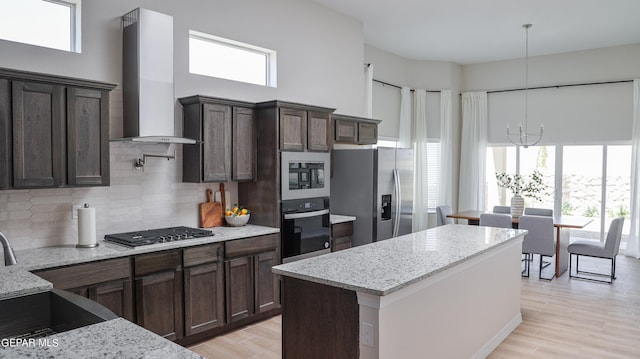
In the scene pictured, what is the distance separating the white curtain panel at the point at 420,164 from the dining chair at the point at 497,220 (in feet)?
7.75

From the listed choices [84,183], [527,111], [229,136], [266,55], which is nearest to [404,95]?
[527,111]

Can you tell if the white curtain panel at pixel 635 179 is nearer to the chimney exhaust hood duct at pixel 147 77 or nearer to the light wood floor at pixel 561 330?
the light wood floor at pixel 561 330

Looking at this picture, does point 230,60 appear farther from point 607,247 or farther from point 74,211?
point 607,247

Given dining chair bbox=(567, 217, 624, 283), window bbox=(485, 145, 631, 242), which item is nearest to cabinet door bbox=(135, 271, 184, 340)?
dining chair bbox=(567, 217, 624, 283)

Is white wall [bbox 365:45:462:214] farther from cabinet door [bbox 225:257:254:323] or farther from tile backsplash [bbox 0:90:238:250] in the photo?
cabinet door [bbox 225:257:254:323]

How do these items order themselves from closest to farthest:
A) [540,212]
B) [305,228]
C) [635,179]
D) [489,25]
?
[305,228] → [489,25] → [540,212] → [635,179]

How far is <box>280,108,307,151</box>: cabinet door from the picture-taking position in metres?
4.55

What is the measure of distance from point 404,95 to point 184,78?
16.7 ft

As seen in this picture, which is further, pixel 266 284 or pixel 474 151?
pixel 474 151

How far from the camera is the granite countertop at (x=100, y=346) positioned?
140 cm

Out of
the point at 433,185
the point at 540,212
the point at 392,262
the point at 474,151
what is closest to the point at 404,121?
the point at 433,185

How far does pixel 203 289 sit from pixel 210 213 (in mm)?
936

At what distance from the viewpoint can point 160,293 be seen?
11.5 ft

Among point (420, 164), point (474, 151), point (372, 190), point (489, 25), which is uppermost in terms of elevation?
point (489, 25)
